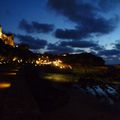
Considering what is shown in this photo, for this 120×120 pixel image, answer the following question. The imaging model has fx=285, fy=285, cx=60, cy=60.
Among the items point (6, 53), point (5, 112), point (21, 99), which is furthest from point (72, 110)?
point (6, 53)

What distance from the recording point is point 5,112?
12039 mm

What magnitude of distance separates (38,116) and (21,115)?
0.72 m

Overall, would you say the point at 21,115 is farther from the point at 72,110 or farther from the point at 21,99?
the point at 72,110

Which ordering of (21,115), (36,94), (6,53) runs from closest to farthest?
(21,115)
(36,94)
(6,53)

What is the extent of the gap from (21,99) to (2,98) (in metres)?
1.12

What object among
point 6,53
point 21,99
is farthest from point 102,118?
point 6,53

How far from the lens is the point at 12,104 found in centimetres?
1352

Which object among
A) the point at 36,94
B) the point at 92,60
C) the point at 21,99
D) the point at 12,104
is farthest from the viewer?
the point at 92,60

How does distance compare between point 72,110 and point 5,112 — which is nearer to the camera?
point 5,112

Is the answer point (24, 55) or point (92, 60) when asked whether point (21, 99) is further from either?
point (92, 60)

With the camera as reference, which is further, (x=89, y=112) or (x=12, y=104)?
(x=89, y=112)

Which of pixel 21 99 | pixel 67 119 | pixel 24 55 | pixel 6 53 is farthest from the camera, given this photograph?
pixel 24 55

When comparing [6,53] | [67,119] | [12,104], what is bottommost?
[67,119]

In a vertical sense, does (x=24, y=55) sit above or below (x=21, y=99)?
above
